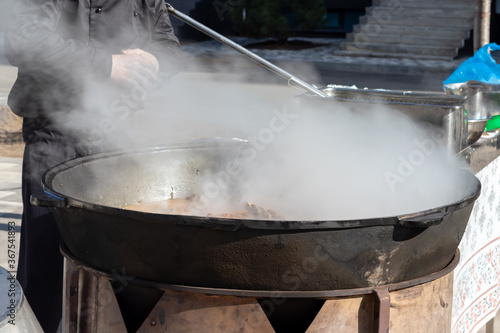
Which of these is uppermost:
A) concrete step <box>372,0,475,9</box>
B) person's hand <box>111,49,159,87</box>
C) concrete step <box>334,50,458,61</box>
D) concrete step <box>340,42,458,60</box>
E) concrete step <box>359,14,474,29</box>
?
person's hand <box>111,49,159,87</box>

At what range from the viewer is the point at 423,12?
14.9m

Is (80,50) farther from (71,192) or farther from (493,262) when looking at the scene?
(493,262)

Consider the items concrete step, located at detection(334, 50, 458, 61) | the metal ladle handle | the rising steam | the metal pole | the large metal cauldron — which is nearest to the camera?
the large metal cauldron

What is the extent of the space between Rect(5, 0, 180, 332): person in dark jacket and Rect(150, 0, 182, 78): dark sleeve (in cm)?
2

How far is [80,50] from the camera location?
7.68 feet

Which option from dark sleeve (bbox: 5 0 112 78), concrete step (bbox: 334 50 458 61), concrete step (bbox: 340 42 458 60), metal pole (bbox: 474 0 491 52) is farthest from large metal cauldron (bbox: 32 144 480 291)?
concrete step (bbox: 340 42 458 60)

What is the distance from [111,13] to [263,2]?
45.8ft

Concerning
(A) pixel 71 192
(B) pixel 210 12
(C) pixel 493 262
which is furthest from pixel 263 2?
(A) pixel 71 192

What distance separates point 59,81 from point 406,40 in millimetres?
13076

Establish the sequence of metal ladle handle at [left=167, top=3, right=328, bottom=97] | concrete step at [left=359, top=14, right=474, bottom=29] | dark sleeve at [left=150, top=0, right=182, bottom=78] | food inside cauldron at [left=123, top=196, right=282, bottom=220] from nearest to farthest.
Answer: food inside cauldron at [left=123, top=196, right=282, bottom=220] < metal ladle handle at [left=167, top=3, right=328, bottom=97] < dark sleeve at [left=150, top=0, right=182, bottom=78] < concrete step at [left=359, top=14, right=474, bottom=29]

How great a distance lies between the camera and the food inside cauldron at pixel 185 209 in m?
2.23

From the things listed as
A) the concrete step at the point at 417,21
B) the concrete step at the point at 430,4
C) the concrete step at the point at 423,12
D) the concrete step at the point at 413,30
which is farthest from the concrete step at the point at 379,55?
the concrete step at the point at 430,4

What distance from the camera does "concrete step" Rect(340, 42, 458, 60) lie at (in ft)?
45.9

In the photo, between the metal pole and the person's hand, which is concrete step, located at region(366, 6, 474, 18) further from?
the person's hand
